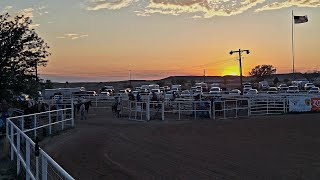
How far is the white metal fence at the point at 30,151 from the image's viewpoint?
608cm

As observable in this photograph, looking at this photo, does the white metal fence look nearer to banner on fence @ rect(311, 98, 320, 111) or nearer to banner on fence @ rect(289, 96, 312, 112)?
banner on fence @ rect(289, 96, 312, 112)

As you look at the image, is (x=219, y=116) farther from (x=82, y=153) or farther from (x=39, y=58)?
(x=82, y=153)

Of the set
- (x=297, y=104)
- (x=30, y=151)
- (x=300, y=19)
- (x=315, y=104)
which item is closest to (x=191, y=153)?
(x=30, y=151)

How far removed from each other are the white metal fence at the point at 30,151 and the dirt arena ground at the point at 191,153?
1074 mm

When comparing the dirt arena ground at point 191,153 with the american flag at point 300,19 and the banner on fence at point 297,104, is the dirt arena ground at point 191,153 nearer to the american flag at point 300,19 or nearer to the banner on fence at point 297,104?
the banner on fence at point 297,104

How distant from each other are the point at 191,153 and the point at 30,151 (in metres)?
7.16

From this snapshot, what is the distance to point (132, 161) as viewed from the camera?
542 inches

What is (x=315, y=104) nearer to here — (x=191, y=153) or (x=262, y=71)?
(x=191, y=153)

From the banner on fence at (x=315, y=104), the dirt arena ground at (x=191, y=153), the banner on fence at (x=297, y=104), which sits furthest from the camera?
the banner on fence at (x=315, y=104)

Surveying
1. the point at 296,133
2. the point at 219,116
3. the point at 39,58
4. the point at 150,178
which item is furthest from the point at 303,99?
the point at 150,178

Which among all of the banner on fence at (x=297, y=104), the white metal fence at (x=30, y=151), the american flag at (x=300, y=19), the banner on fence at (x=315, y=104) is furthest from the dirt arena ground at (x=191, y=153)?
the american flag at (x=300, y=19)

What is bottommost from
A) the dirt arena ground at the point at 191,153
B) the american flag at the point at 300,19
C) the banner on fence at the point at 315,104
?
the dirt arena ground at the point at 191,153

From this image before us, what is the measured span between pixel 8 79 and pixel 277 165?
52.8 feet

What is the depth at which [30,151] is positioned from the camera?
909 cm
